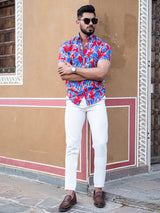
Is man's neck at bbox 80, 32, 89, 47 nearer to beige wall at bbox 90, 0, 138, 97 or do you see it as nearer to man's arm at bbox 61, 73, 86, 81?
man's arm at bbox 61, 73, 86, 81

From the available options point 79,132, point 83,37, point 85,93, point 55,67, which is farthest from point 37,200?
point 83,37

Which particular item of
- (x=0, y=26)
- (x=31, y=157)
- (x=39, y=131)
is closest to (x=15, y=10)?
(x=0, y=26)

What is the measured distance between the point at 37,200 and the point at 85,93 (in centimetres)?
141

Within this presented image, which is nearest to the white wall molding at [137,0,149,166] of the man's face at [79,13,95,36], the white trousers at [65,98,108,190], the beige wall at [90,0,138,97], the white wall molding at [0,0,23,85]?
the beige wall at [90,0,138,97]

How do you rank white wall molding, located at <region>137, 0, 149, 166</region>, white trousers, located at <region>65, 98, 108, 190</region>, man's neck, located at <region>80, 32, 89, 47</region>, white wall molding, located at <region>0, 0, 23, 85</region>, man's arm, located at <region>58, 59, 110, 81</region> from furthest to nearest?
white wall molding, located at <region>0, 0, 23, 85</region> < white wall molding, located at <region>137, 0, 149, 166</region> < man's neck, located at <region>80, 32, 89, 47</region> < white trousers, located at <region>65, 98, 108, 190</region> < man's arm, located at <region>58, 59, 110, 81</region>

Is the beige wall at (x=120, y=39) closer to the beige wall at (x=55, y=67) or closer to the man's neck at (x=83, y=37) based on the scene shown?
the beige wall at (x=55, y=67)

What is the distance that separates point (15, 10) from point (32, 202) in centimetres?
295

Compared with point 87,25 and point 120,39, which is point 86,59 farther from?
point 120,39

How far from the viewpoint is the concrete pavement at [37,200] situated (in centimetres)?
383

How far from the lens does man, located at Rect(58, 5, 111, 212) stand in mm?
3809

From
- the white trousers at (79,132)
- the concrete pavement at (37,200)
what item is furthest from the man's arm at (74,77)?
the concrete pavement at (37,200)

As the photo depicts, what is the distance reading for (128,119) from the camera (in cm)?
500

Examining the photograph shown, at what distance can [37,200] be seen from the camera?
4.19 metres

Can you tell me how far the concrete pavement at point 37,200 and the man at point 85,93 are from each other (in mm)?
128
